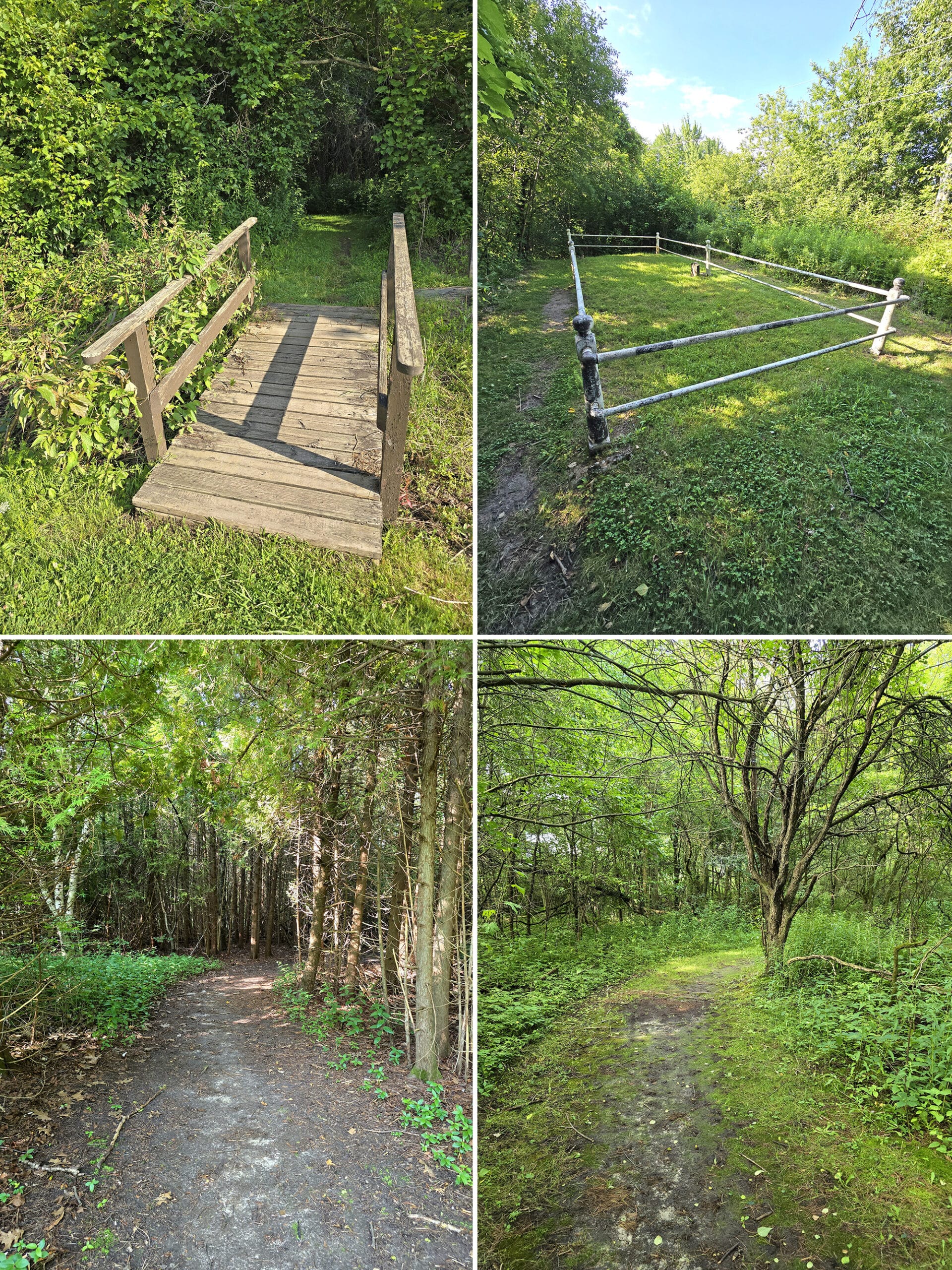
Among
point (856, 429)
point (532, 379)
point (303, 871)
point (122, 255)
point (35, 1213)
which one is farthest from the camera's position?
point (303, 871)

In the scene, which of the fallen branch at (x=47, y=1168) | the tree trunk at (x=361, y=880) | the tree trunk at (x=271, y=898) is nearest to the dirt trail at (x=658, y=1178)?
the fallen branch at (x=47, y=1168)

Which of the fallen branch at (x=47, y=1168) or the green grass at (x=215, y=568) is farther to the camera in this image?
the green grass at (x=215, y=568)

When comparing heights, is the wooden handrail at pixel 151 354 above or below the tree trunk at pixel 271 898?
above

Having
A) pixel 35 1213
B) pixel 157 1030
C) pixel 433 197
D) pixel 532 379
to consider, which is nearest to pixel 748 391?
pixel 532 379

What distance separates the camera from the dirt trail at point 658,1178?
7.84ft

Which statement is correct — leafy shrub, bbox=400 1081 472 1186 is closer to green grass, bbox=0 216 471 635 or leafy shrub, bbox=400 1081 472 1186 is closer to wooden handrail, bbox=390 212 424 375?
green grass, bbox=0 216 471 635

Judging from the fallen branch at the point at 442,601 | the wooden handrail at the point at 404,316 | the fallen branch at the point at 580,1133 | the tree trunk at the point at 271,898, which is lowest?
the tree trunk at the point at 271,898

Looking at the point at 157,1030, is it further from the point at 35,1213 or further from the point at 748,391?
the point at 748,391

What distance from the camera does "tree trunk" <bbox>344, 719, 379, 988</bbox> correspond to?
17.0 feet

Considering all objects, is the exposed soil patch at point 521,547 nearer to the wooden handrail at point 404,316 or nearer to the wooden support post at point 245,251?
the wooden handrail at point 404,316

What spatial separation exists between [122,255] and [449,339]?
2.66m

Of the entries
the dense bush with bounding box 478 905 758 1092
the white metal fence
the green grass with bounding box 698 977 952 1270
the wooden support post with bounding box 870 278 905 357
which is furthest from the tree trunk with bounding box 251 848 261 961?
the wooden support post with bounding box 870 278 905 357

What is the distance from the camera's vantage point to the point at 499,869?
163 inches

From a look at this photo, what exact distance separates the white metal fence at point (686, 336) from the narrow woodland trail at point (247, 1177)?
3.99 meters
